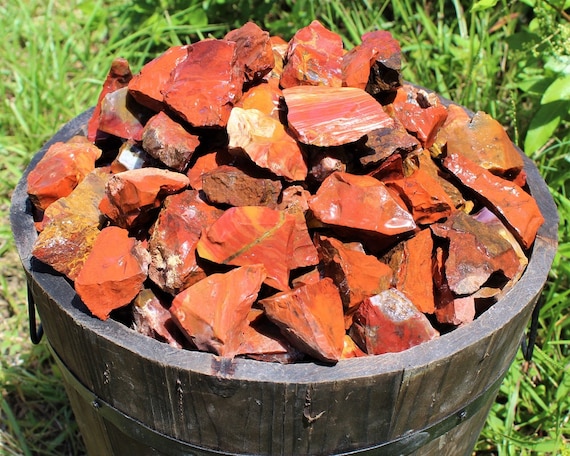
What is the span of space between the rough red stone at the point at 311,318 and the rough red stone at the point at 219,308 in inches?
1.8

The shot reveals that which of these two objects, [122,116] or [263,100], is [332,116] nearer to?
[263,100]

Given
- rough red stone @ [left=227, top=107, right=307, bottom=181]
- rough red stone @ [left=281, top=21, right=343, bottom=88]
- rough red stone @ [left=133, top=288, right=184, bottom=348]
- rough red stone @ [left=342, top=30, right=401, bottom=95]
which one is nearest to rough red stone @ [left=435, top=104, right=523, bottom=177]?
rough red stone @ [left=342, top=30, right=401, bottom=95]

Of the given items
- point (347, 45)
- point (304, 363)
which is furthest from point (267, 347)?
point (347, 45)

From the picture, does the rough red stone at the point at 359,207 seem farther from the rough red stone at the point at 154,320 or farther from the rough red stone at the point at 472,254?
the rough red stone at the point at 154,320

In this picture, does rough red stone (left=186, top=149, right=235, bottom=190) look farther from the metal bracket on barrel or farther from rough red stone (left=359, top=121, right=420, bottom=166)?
the metal bracket on barrel

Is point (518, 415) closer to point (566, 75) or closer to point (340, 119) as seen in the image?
point (566, 75)

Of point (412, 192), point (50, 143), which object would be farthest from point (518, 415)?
point (50, 143)

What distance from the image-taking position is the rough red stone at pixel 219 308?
1166 mm

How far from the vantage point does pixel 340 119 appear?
1.36 meters

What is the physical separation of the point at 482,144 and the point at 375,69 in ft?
0.96

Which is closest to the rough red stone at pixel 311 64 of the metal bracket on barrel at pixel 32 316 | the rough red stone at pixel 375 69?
the rough red stone at pixel 375 69

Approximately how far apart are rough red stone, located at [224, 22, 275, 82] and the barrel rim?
557 mm

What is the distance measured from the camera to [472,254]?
1315 millimetres

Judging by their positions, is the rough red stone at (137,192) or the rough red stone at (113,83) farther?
the rough red stone at (113,83)
